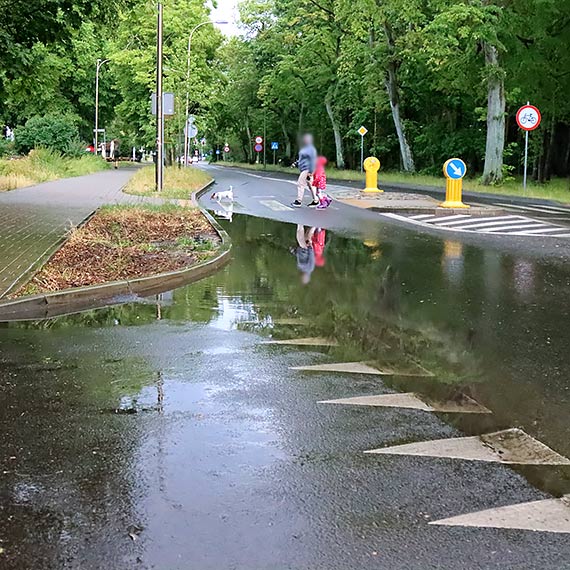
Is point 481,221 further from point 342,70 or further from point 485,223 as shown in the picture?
point 342,70

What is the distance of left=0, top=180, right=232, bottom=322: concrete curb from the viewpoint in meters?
7.88

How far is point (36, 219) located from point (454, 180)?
37.6ft

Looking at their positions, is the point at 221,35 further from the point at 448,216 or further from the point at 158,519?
the point at 158,519

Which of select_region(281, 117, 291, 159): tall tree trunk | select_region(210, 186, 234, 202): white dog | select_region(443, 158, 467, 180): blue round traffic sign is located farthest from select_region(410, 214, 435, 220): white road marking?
select_region(281, 117, 291, 159): tall tree trunk

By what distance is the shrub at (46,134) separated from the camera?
46219 millimetres

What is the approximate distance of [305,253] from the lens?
1280 centimetres

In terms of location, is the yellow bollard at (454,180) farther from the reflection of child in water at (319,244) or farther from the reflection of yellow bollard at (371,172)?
the reflection of yellow bollard at (371,172)

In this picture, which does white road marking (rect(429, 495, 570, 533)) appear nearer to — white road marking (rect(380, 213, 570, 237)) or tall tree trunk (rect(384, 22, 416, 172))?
white road marking (rect(380, 213, 570, 237))

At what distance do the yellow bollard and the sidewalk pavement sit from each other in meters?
9.16

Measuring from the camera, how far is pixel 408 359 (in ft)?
21.0

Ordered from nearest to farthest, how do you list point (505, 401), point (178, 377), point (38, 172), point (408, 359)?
point (505, 401) → point (178, 377) → point (408, 359) → point (38, 172)

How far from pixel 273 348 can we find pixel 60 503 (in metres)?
3.33

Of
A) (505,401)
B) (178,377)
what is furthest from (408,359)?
(178,377)

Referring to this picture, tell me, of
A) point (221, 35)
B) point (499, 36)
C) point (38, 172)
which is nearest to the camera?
point (499, 36)
